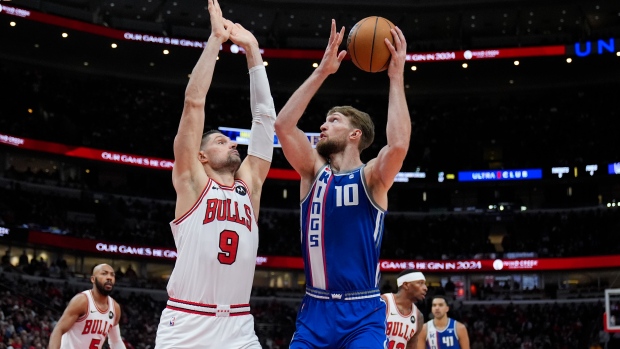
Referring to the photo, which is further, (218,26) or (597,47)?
(597,47)

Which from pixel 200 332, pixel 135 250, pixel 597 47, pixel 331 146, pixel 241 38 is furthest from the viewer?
pixel 597 47

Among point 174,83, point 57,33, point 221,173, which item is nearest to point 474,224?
point 174,83

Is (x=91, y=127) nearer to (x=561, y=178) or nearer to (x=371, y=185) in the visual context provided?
(x=561, y=178)

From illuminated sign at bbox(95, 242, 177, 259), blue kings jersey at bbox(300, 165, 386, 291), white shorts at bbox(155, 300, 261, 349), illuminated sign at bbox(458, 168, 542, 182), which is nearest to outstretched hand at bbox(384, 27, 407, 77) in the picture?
blue kings jersey at bbox(300, 165, 386, 291)

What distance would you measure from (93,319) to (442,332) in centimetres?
529

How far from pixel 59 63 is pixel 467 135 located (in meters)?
21.0

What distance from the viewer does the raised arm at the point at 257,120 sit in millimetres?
6617

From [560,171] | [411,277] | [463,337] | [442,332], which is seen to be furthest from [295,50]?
[411,277]

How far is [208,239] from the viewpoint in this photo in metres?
5.92

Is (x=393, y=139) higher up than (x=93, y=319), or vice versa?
(x=393, y=139)

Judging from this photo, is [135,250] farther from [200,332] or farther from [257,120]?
[200,332]

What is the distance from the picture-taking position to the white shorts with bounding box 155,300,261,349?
5707mm

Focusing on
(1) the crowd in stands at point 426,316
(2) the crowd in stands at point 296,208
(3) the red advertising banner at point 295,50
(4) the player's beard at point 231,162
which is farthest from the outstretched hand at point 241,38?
(3) the red advertising banner at point 295,50

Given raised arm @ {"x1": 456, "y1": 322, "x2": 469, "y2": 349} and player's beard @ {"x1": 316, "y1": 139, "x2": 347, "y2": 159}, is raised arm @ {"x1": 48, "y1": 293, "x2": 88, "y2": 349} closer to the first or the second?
raised arm @ {"x1": 456, "y1": 322, "x2": 469, "y2": 349}
